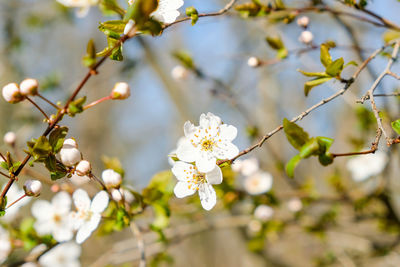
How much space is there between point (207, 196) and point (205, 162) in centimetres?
8

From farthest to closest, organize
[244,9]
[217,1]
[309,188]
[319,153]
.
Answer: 1. [217,1]
2. [309,188]
3. [244,9]
4. [319,153]

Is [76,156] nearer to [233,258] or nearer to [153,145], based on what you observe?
[233,258]

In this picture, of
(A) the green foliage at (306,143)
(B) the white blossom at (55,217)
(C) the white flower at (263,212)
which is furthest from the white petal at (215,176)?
(C) the white flower at (263,212)

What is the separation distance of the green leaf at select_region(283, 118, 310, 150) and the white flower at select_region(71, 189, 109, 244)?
459mm

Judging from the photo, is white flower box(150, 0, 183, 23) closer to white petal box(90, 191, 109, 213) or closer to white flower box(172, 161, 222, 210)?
white flower box(172, 161, 222, 210)

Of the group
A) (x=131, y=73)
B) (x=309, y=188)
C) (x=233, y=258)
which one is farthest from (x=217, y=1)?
(x=233, y=258)

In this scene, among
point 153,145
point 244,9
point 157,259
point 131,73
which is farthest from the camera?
point 153,145

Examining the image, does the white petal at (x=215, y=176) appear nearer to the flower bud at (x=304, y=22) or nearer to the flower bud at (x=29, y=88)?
the flower bud at (x=29, y=88)

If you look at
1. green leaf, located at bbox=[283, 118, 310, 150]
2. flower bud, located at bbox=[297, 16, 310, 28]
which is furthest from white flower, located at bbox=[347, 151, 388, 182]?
green leaf, located at bbox=[283, 118, 310, 150]

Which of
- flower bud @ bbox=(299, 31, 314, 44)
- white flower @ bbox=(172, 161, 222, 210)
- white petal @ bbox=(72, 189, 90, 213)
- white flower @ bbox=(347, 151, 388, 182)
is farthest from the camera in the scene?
white flower @ bbox=(347, 151, 388, 182)

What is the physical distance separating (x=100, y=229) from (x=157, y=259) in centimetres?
34

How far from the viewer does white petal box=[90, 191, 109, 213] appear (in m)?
0.81

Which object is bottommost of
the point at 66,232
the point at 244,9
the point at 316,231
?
the point at 316,231

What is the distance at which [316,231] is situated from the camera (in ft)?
4.83
